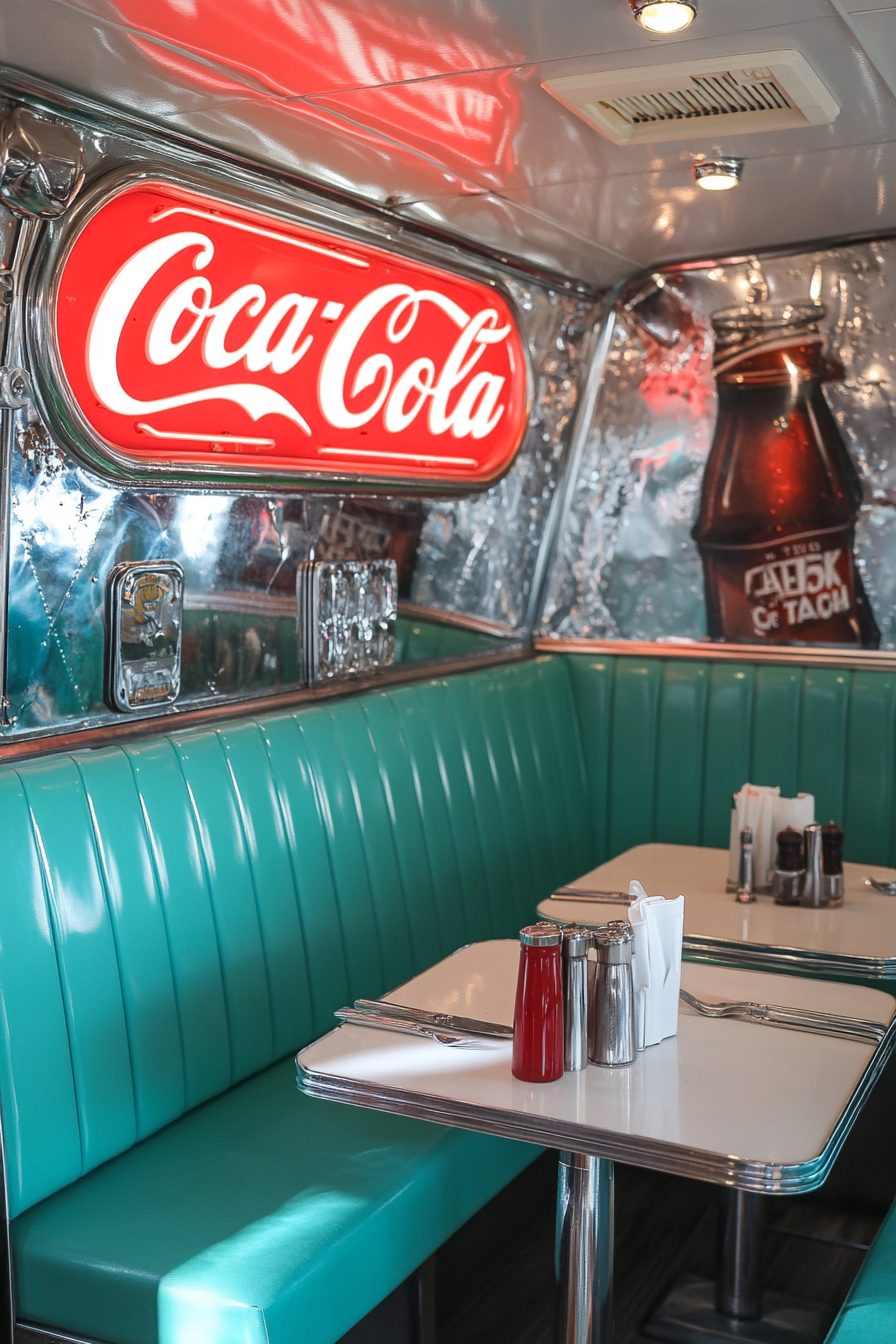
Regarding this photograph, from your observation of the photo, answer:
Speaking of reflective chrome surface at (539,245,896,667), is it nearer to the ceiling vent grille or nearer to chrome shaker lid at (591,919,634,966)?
the ceiling vent grille

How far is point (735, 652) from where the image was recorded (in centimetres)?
408

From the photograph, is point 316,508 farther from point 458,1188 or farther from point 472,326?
point 458,1188

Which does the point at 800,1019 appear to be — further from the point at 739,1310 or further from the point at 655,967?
the point at 739,1310

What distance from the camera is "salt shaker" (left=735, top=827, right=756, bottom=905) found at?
2.74m

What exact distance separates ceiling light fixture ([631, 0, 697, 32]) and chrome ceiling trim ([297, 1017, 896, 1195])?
158 centimetres

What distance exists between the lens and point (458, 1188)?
2.34m

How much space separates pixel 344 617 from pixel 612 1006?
1608 mm

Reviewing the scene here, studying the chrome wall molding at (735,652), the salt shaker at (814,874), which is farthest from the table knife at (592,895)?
the chrome wall molding at (735,652)

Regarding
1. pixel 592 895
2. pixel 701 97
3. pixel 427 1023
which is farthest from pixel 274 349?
pixel 427 1023

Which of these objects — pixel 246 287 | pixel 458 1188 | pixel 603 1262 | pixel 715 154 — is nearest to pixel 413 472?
pixel 246 287

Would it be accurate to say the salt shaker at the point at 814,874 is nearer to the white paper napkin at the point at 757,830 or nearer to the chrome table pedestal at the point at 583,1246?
the white paper napkin at the point at 757,830

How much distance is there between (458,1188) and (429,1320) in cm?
24

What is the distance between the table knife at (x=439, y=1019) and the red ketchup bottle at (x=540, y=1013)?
14cm

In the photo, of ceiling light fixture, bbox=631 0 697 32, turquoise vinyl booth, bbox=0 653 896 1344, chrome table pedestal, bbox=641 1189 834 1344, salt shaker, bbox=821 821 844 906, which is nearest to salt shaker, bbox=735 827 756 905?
salt shaker, bbox=821 821 844 906
